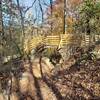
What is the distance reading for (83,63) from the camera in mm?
15469

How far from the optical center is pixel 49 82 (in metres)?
13.8

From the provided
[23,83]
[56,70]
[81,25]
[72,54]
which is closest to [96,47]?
[72,54]

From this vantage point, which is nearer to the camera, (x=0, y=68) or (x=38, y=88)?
(x=38, y=88)

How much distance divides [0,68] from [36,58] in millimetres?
2409

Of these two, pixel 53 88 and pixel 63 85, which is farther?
pixel 63 85

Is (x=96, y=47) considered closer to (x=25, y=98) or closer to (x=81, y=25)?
(x=25, y=98)

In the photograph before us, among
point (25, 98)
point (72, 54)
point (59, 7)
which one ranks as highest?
point (59, 7)

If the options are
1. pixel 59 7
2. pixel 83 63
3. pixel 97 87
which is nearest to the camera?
pixel 97 87

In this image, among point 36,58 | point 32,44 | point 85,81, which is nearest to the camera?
point 85,81

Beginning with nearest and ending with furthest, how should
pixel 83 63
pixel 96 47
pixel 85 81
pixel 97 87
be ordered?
pixel 97 87
pixel 85 81
pixel 83 63
pixel 96 47

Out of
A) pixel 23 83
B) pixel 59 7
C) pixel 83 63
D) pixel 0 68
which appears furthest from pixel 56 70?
pixel 59 7

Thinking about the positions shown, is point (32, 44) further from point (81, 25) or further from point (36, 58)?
point (36, 58)

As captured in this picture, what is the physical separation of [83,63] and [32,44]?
13.9 meters

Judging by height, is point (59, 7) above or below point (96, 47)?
→ above
